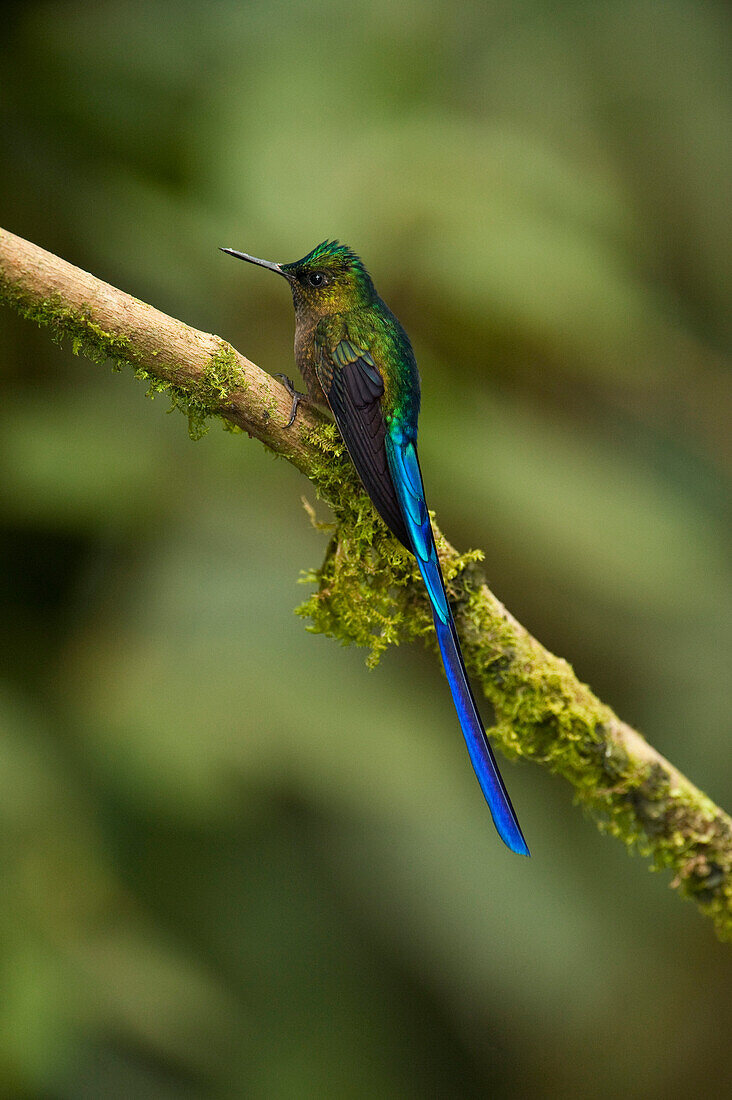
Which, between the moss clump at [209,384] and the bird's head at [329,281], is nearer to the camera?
the moss clump at [209,384]

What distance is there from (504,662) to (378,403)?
0.53 metres

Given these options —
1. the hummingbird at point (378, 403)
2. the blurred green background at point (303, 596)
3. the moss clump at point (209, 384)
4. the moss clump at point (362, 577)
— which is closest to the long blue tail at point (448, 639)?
the hummingbird at point (378, 403)

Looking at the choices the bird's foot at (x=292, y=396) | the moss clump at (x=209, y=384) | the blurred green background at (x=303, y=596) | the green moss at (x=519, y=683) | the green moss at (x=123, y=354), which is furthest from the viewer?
the blurred green background at (x=303, y=596)

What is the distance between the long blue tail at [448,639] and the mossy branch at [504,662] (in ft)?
0.42

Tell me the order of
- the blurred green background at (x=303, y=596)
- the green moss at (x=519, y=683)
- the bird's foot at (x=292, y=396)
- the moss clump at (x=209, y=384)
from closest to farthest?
1. the moss clump at (x=209, y=384)
2. the bird's foot at (x=292, y=396)
3. the green moss at (x=519, y=683)
4. the blurred green background at (x=303, y=596)

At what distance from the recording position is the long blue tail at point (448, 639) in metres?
1.65

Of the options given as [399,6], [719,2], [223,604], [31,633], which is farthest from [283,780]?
[719,2]

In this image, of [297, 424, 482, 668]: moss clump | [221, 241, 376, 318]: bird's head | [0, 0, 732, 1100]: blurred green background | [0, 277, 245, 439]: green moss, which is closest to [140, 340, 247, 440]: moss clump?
[0, 277, 245, 439]: green moss

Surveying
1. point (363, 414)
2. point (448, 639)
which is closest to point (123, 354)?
point (363, 414)

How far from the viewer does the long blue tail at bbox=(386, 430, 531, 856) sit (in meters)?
1.65

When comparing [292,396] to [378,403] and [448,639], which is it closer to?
[378,403]

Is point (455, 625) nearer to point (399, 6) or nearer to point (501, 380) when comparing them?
point (501, 380)

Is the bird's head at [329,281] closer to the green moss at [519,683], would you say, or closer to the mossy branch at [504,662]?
the mossy branch at [504,662]

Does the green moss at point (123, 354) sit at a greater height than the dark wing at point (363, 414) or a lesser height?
lesser
